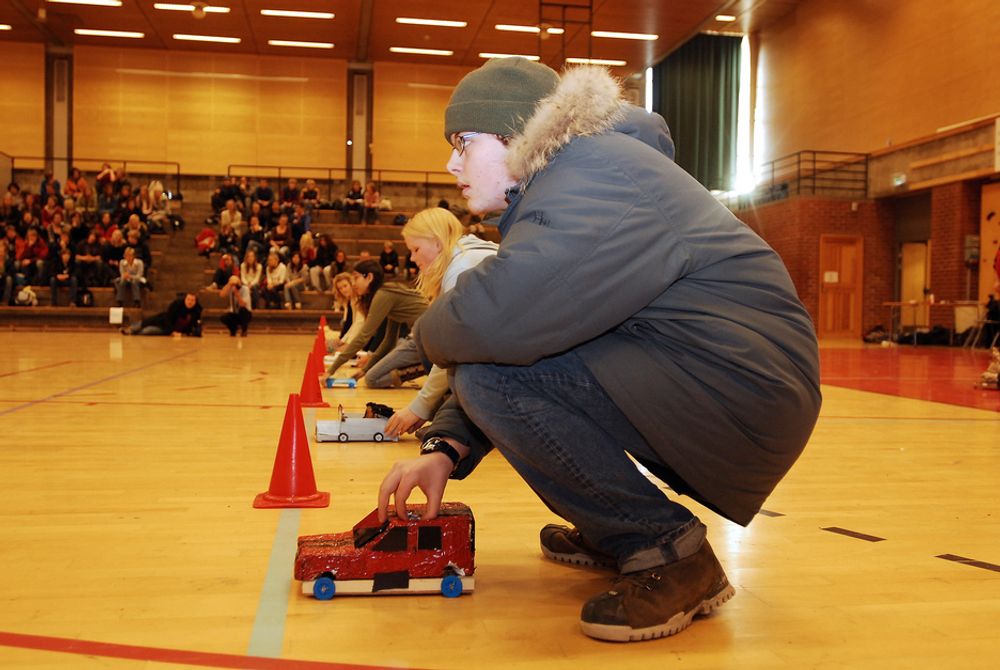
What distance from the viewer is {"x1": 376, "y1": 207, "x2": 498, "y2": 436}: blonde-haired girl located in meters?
2.86

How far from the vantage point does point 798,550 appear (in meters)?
2.15

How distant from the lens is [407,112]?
2264cm

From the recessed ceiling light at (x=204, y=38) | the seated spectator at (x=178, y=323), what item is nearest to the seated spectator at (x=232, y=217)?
the seated spectator at (x=178, y=323)

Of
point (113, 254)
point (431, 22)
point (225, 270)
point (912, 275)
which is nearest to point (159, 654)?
point (225, 270)

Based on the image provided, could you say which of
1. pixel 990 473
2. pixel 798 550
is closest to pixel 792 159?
pixel 990 473

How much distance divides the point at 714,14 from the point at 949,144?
584 cm

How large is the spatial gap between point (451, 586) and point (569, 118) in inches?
35.8

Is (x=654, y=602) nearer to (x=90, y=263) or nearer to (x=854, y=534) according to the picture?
(x=854, y=534)

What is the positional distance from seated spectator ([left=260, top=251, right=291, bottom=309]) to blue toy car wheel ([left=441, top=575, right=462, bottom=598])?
47.9 ft

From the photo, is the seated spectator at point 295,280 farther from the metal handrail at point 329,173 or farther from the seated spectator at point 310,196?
the metal handrail at point 329,173

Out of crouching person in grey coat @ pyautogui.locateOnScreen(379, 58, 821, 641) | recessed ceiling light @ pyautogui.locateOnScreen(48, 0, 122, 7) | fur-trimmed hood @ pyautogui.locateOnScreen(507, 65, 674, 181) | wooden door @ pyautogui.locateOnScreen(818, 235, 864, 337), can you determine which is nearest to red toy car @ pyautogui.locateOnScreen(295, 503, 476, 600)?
crouching person in grey coat @ pyautogui.locateOnScreen(379, 58, 821, 641)

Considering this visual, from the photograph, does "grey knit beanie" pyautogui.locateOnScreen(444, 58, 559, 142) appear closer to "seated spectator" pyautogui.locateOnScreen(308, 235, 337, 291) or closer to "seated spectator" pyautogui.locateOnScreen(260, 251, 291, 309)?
"seated spectator" pyautogui.locateOnScreen(260, 251, 291, 309)

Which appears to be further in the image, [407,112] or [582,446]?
[407,112]

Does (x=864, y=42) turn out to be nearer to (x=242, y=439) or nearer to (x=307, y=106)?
(x=307, y=106)
